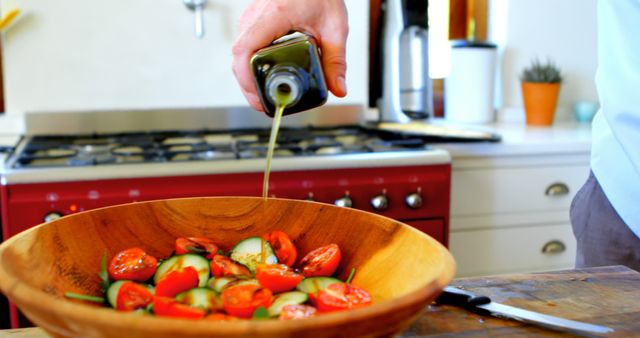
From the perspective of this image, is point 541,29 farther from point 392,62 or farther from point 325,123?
point 325,123

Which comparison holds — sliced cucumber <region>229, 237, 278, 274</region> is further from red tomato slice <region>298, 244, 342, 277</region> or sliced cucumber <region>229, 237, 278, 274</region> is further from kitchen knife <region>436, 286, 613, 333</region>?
kitchen knife <region>436, 286, 613, 333</region>

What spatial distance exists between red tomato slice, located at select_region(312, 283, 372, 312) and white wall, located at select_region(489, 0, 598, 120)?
7.22 ft

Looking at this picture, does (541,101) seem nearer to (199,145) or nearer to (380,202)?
(380,202)

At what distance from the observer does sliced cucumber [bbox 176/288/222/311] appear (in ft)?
2.19

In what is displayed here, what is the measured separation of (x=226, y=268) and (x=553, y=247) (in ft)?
5.58

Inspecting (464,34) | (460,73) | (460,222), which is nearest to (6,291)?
(460,222)

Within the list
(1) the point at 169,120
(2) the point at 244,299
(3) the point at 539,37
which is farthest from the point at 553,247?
(2) the point at 244,299

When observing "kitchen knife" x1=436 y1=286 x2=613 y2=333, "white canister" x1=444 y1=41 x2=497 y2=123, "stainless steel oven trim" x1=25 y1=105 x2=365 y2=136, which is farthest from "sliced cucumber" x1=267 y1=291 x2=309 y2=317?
"white canister" x1=444 y1=41 x2=497 y2=123

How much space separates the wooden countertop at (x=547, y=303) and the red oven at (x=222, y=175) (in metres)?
0.93

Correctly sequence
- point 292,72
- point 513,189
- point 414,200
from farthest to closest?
point 513,189, point 414,200, point 292,72

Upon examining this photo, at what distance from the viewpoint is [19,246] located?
69 cm

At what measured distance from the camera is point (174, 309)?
0.64 m

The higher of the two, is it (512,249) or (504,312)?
(504,312)

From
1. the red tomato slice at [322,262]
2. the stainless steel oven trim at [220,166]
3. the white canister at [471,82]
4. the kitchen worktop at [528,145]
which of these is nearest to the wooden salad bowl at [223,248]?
the red tomato slice at [322,262]
